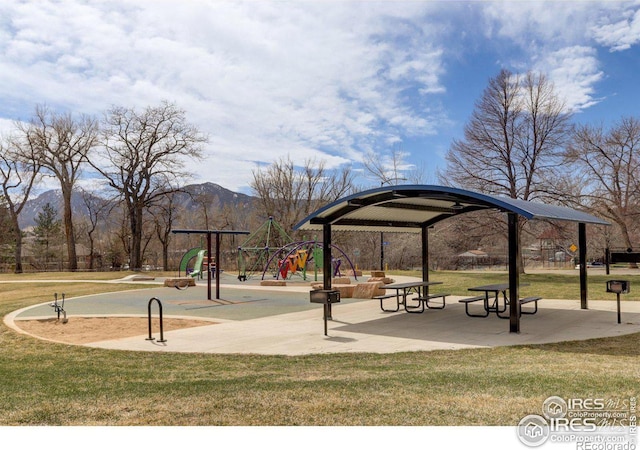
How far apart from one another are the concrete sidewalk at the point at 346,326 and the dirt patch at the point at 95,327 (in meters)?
0.54

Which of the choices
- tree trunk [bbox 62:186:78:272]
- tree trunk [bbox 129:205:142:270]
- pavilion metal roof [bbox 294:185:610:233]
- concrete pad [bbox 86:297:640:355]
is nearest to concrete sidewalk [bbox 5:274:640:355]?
concrete pad [bbox 86:297:640:355]

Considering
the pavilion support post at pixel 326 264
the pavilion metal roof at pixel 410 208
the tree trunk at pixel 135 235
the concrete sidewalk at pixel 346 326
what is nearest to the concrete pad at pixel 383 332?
the concrete sidewalk at pixel 346 326

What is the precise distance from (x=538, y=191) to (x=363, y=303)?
16.1 m

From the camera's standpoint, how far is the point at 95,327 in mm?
12609

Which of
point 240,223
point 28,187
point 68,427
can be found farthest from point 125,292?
point 240,223

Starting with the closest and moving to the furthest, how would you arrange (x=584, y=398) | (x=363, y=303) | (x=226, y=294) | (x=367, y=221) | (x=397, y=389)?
(x=584, y=398) < (x=397, y=389) < (x=367, y=221) < (x=363, y=303) < (x=226, y=294)

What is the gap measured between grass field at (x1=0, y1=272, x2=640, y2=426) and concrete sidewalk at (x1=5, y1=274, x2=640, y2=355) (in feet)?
2.65

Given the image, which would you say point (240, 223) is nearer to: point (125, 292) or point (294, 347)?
point (125, 292)

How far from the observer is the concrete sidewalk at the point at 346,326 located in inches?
382

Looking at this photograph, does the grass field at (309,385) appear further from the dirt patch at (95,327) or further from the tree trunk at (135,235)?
the tree trunk at (135,235)

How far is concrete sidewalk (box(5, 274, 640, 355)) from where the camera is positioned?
9.70 metres

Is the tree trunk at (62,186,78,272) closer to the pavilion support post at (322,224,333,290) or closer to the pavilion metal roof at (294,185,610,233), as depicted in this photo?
the pavilion metal roof at (294,185,610,233)

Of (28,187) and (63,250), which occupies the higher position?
(28,187)

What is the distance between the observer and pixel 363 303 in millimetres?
17062
